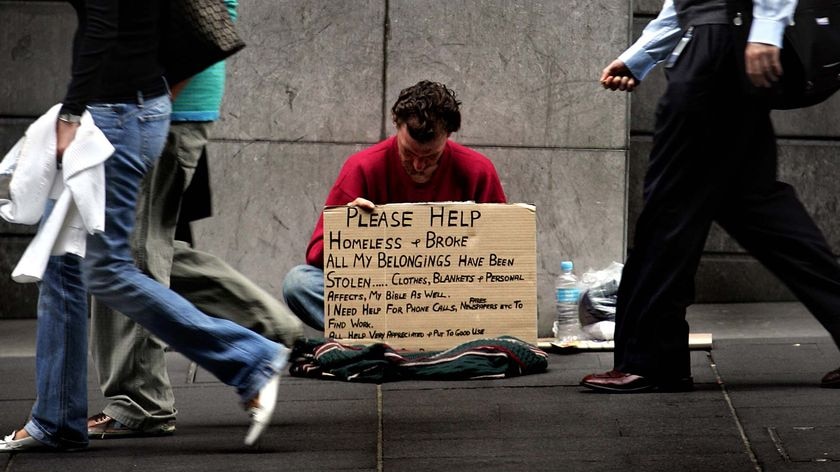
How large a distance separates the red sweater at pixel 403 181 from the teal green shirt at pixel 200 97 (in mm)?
1330

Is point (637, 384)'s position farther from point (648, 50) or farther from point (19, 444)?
point (19, 444)

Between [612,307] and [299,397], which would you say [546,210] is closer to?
[612,307]

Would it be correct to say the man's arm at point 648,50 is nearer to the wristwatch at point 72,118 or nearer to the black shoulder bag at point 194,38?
the black shoulder bag at point 194,38

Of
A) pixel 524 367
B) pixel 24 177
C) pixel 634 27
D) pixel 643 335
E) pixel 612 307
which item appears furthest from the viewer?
pixel 634 27

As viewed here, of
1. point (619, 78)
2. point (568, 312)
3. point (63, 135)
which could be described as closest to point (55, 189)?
point (63, 135)

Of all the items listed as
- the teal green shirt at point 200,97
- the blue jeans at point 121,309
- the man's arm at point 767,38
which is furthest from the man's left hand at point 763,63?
the blue jeans at point 121,309

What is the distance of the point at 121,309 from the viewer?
3855 millimetres

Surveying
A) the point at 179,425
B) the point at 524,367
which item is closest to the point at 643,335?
the point at 524,367

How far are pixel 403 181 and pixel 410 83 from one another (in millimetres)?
771

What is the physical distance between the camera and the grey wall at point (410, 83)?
20.4 feet

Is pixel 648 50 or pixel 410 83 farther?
pixel 410 83

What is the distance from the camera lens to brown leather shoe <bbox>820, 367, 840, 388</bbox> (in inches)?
191

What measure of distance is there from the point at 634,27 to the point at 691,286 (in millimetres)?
2535

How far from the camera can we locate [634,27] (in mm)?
6988
